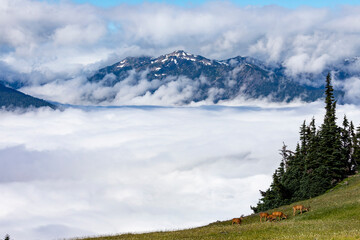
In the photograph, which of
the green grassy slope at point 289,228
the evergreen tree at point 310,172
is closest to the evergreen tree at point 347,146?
the evergreen tree at point 310,172

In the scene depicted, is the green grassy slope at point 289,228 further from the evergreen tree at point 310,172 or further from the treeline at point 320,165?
the treeline at point 320,165

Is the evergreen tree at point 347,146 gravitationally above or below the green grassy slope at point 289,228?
above

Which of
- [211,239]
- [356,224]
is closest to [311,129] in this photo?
[356,224]

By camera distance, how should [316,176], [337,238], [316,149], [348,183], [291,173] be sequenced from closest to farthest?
[337,238]
[348,183]
[316,176]
[316,149]
[291,173]

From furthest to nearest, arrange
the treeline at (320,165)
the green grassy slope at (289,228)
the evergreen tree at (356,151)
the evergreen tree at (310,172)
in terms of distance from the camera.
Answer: the evergreen tree at (356,151)
the treeline at (320,165)
the evergreen tree at (310,172)
the green grassy slope at (289,228)

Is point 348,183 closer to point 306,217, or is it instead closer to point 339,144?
point 339,144

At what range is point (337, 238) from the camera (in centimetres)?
1894

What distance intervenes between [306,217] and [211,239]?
19.4 m

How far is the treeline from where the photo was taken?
259ft

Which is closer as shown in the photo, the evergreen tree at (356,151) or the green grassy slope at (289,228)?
the green grassy slope at (289,228)

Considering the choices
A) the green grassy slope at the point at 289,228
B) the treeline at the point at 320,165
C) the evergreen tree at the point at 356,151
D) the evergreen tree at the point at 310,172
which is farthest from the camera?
the evergreen tree at the point at 356,151

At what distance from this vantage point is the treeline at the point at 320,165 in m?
78.9

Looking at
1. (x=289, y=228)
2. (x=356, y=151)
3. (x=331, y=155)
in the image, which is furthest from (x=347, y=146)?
(x=289, y=228)

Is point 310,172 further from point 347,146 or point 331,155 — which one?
point 347,146
